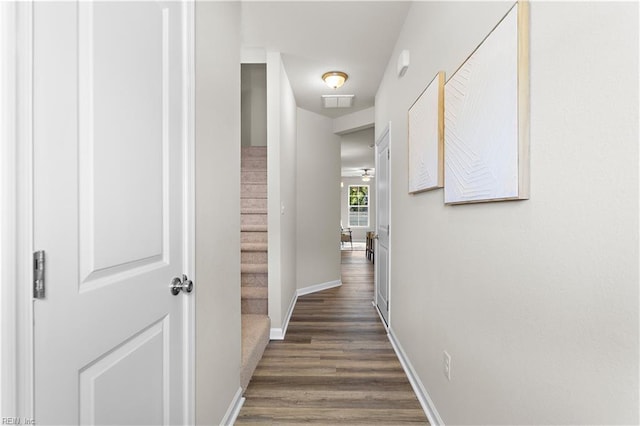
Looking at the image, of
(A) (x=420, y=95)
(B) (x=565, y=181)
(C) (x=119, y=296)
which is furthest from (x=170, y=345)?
(A) (x=420, y=95)

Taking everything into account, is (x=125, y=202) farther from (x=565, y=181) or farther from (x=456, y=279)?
(x=456, y=279)

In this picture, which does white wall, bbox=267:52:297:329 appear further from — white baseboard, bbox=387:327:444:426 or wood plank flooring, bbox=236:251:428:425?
white baseboard, bbox=387:327:444:426

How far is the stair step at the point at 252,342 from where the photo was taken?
207cm

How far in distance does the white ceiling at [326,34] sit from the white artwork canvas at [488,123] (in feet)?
3.92

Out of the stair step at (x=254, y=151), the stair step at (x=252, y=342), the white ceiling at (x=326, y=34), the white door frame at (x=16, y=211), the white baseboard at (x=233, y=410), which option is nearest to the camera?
the white door frame at (x=16, y=211)

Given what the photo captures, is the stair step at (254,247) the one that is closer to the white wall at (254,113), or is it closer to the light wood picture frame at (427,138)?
the light wood picture frame at (427,138)

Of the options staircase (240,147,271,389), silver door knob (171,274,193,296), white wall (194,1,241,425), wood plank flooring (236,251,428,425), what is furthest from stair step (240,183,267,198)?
silver door knob (171,274,193,296)

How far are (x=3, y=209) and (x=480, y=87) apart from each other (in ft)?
4.67

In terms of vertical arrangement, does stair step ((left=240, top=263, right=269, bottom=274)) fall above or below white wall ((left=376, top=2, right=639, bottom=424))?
below

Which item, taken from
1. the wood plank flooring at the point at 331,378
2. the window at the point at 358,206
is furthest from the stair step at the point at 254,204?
the window at the point at 358,206

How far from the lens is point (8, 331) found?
1.94ft

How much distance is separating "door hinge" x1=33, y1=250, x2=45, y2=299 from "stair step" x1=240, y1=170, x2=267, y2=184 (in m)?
3.54

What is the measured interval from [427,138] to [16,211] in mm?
1772

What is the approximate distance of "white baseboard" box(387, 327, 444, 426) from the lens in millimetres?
1709
